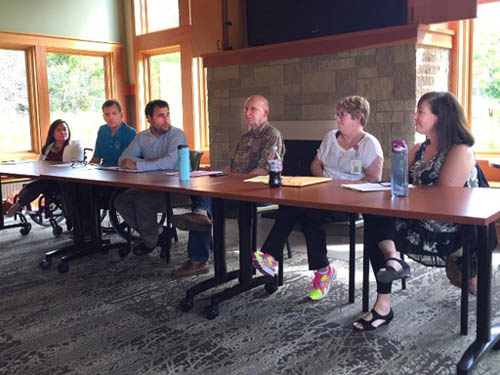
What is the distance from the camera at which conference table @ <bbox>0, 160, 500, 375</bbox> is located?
1.75m

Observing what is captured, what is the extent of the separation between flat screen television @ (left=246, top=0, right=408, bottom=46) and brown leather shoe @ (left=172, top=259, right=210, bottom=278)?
88.3 inches

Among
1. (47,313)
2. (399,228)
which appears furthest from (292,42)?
(47,313)

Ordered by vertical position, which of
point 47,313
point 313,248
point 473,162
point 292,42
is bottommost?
point 47,313

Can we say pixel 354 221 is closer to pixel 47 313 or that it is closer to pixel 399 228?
pixel 399 228

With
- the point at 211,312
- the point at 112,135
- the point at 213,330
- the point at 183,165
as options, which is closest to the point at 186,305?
the point at 211,312

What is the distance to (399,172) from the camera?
2031 millimetres

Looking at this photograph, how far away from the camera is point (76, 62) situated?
21.3 feet

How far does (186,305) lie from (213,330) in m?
0.29

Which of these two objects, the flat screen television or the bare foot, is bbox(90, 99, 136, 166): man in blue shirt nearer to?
the flat screen television

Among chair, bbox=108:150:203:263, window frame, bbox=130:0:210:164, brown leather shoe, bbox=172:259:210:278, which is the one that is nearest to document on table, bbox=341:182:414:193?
brown leather shoe, bbox=172:259:210:278

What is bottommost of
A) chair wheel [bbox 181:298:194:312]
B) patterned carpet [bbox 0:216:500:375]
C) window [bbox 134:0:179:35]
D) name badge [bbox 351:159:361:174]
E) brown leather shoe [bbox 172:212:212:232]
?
patterned carpet [bbox 0:216:500:375]

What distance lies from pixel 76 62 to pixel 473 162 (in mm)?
5419

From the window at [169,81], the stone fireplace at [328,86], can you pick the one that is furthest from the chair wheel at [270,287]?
the window at [169,81]

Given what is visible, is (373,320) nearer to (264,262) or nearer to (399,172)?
(264,262)
